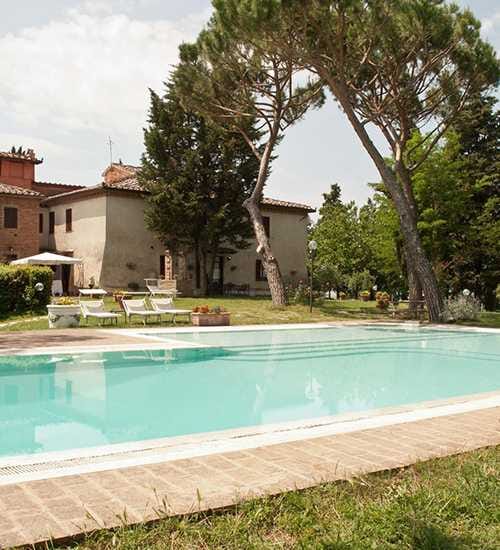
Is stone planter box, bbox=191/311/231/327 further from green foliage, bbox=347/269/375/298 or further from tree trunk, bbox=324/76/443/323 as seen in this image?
green foliage, bbox=347/269/375/298

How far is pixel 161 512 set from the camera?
2883 mm

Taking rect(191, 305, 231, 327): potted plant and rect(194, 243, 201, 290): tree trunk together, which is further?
rect(194, 243, 201, 290): tree trunk

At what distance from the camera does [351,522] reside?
9.50ft

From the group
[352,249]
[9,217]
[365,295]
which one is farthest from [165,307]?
[352,249]

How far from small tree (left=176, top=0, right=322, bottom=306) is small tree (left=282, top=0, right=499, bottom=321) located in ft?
3.55

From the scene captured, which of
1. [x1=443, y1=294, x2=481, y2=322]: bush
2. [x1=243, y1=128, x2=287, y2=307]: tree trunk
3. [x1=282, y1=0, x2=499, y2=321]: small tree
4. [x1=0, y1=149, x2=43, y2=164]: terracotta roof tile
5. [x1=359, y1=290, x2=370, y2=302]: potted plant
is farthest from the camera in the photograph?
[x1=359, y1=290, x2=370, y2=302]: potted plant

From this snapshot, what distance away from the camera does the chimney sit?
114 ft

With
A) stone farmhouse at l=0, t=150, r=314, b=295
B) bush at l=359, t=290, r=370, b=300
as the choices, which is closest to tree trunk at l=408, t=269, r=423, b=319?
stone farmhouse at l=0, t=150, r=314, b=295

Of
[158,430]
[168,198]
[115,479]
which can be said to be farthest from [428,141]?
[115,479]

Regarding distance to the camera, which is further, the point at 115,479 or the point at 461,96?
the point at 461,96

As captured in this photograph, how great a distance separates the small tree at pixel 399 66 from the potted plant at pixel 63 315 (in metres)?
11.0

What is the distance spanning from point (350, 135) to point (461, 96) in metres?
4.25

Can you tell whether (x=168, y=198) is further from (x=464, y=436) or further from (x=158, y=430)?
(x=464, y=436)

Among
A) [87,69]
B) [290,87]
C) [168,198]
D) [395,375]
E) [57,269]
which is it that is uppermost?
[290,87]
